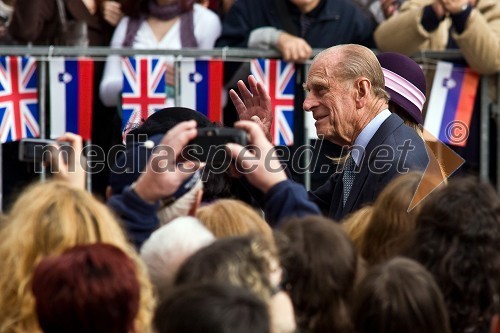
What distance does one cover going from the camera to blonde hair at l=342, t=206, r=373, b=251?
14.3 feet

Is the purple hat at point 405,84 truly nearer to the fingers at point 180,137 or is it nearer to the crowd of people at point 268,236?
the crowd of people at point 268,236

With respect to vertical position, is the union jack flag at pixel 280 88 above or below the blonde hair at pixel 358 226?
below

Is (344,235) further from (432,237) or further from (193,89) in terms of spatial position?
(193,89)

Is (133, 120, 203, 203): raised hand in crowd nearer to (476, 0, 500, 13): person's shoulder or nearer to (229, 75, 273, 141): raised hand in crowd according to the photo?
(229, 75, 273, 141): raised hand in crowd

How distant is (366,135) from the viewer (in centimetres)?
559

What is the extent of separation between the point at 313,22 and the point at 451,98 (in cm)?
100

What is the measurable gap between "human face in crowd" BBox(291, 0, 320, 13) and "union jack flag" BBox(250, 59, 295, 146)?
394 mm

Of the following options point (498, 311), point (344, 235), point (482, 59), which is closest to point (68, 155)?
point (344, 235)

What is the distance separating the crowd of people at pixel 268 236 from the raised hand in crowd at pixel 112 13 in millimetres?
2657

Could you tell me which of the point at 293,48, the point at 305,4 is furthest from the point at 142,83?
the point at 305,4

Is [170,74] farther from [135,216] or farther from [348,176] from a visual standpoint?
[135,216]

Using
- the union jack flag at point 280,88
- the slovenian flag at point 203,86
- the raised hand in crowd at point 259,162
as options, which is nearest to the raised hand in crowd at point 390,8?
the union jack flag at point 280,88

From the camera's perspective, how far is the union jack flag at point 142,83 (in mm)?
7711

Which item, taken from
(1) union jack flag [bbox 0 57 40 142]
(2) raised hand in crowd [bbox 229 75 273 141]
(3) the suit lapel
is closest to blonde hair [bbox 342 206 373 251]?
(3) the suit lapel
